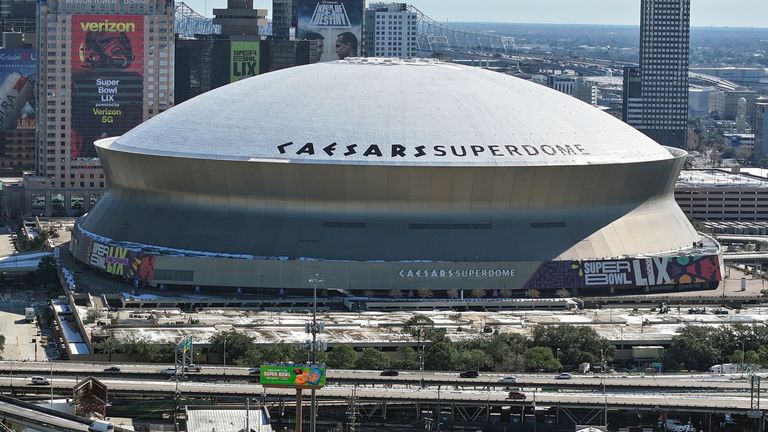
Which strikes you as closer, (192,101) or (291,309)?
(291,309)

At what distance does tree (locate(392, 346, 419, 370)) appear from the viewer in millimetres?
76375

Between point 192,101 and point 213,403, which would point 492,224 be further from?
point 213,403

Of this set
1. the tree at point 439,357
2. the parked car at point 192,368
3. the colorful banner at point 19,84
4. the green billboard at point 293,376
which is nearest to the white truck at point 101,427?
the green billboard at point 293,376

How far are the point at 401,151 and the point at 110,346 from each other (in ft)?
70.5

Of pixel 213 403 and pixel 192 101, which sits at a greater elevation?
pixel 192 101

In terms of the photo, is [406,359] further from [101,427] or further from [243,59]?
[243,59]

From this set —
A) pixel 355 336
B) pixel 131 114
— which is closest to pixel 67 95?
pixel 131 114

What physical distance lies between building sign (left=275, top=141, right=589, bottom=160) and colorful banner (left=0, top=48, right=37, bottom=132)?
6533 centimetres

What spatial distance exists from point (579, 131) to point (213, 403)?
3761 cm

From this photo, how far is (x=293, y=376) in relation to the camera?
203ft

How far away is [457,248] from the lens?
95.2m

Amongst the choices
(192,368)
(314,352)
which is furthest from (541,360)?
(192,368)

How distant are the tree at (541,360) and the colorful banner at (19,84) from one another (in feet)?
281

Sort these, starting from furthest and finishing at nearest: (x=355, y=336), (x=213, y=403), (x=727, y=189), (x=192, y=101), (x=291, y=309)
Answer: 1. (x=727, y=189)
2. (x=192, y=101)
3. (x=291, y=309)
4. (x=355, y=336)
5. (x=213, y=403)
